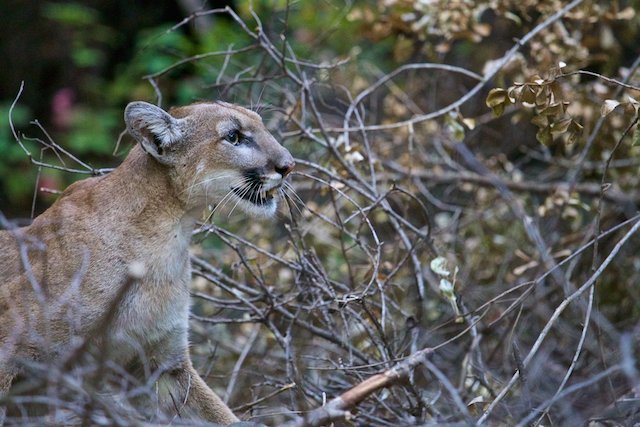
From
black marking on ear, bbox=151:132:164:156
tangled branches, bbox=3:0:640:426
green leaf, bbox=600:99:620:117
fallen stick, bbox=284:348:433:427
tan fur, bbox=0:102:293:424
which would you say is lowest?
tangled branches, bbox=3:0:640:426

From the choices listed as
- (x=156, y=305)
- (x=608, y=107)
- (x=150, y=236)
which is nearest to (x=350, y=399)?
(x=156, y=305)

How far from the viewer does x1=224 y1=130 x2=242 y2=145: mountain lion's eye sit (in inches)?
197

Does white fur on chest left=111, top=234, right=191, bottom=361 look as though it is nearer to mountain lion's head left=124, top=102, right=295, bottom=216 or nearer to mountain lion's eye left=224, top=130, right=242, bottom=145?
mountain lion's head left=124, top=102, right=295, bottom=216

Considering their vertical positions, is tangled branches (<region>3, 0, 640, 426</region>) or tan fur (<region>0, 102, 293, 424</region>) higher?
tan fur (<region>0, 102, 293, 424</region>)

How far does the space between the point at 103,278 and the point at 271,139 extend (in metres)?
1.10

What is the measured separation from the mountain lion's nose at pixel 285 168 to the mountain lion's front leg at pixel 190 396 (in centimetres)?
110

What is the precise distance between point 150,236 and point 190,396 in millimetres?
894

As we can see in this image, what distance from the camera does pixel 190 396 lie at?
5086 millimetres

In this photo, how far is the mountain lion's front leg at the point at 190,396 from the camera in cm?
505

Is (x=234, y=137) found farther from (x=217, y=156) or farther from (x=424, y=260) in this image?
(x=424, y=260)

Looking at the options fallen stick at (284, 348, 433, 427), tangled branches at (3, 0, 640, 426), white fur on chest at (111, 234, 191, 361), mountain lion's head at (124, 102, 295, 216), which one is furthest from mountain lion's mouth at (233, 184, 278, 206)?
fallen stick at (284, 348, 433, 427)

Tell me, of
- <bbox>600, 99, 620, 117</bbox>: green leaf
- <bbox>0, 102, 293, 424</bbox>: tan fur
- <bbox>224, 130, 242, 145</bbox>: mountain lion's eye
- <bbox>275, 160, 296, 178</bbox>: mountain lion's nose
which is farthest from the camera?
<bbox>224, 130, 242, 145</bbox>: mountain lion's eye

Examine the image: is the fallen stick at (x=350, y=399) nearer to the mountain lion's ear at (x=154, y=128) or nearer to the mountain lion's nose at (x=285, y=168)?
the mountain lion's nose at (x=285, y=168)

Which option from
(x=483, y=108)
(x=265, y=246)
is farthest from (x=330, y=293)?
(x=483, y=108)
